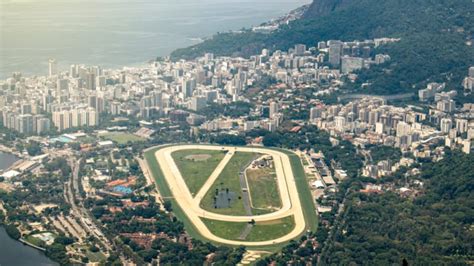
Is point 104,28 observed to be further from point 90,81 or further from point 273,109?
point 273,109

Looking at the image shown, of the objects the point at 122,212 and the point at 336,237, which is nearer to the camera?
the point at 336,237

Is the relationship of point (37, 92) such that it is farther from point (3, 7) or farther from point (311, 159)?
point (3, 7)

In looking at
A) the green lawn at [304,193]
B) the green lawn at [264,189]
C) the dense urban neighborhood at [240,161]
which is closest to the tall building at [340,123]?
the dense urban neighborhood at [240,161]

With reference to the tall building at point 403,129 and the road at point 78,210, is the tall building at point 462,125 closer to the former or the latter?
the tall building at point 403,129

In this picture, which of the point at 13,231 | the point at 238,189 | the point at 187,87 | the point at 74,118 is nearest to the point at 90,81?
the point at 187,87

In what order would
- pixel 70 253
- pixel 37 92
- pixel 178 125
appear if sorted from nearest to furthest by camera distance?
1. pixel 70 253
2. pixel 178 125
3. pixel 37 92

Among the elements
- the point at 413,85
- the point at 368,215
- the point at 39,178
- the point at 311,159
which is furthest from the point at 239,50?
the point at 368,215
